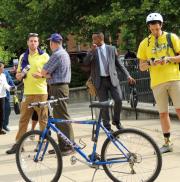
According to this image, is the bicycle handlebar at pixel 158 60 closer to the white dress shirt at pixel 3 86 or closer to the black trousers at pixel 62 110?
the black trousers at pixel 62 110

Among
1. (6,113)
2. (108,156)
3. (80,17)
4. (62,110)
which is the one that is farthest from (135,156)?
(80,17)

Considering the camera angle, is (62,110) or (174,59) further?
(62,110)

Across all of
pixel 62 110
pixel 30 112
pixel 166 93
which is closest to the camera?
pixel 166 93

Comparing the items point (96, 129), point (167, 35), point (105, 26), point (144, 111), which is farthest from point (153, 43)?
point (105, 26)

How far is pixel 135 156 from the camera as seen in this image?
5.61m

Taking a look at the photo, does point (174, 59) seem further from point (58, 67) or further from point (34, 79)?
point (34, 79)

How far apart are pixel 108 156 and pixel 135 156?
31cm

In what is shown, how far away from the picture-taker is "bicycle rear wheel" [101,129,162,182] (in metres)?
5.55

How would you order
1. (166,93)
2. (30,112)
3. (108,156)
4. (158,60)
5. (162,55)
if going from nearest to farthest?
(108,156) → (158,60) → (162,55) → (166,93) → (30,112)

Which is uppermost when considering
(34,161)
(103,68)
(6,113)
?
(103,68)

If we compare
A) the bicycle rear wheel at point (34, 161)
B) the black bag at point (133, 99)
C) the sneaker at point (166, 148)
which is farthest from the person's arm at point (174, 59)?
the black bag at point (133, 99)

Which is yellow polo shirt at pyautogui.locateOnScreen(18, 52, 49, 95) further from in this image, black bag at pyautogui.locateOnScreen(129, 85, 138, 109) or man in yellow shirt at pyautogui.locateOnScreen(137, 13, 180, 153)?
black bag at pyautogui.locateOnScreen(129, 85, 138, 109)

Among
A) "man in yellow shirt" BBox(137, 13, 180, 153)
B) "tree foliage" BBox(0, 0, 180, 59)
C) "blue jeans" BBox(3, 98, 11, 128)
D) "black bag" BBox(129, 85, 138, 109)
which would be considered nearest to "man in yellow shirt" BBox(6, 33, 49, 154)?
"man in yellow shirt" BBox(137, 13, 180, 153)

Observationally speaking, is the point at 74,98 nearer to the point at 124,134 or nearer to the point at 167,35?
the point at 167,35
